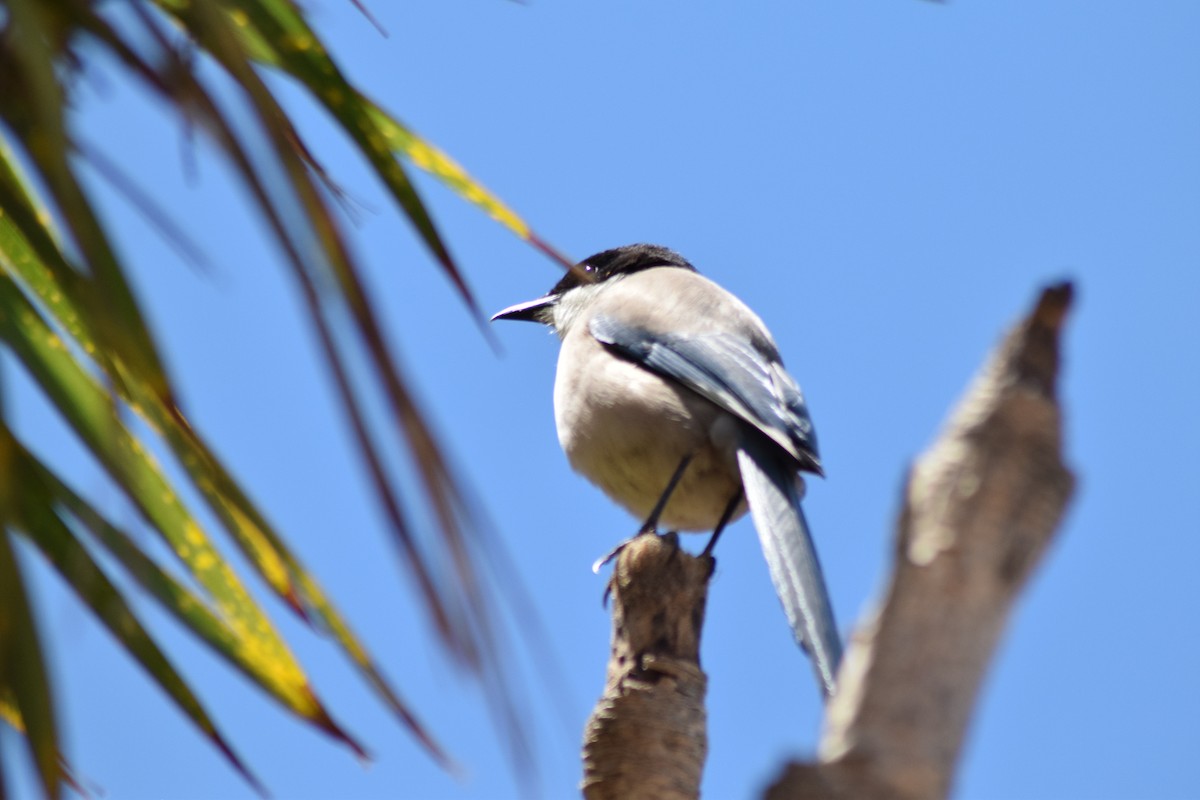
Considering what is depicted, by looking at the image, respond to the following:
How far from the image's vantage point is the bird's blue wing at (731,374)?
521 centimetres

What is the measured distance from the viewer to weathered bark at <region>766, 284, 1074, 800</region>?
1.43m

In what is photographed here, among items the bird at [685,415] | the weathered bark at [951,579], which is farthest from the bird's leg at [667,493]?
the weathered bark at [951,579]

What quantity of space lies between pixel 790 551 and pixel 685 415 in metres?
0.95

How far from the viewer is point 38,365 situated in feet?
6.66

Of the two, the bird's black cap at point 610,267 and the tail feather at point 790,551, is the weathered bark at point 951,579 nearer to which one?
the tail feather at point 790,551

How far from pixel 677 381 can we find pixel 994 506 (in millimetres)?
4026

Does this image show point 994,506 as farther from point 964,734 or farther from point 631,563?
point 631,563

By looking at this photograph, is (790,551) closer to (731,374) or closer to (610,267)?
(731,374)

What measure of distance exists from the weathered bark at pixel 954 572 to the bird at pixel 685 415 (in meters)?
→ 3.12

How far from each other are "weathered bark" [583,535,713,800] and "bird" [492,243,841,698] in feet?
3.70

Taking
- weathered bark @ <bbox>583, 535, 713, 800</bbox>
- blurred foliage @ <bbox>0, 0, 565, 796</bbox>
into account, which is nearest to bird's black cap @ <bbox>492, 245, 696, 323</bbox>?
weathered bark @ <bbox>583, 535, 713, 800</bbox>

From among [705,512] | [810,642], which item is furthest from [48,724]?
[705,512]

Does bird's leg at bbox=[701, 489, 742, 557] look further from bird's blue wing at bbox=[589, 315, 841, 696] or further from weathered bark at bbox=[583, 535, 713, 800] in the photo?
weathered bark at bbox=[583, 535, 713, 800]

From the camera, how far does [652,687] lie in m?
3.26
